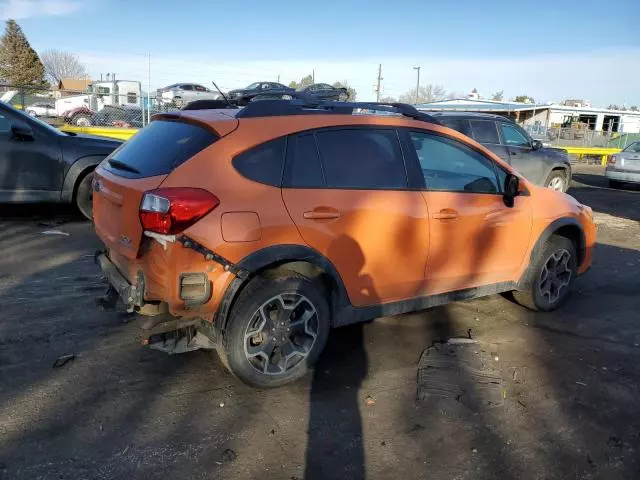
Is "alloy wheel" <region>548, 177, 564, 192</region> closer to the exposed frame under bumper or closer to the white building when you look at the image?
the exposed frame under bumper

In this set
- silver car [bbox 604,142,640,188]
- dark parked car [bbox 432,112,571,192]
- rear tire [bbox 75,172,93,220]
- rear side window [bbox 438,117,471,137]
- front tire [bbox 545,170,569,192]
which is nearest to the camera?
rear tire [bbox 75,172,93,220]

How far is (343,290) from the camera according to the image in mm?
3652

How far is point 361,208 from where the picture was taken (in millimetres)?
3598

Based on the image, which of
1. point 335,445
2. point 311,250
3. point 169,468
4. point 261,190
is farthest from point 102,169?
point 335,445

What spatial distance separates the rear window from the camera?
10.9 ft

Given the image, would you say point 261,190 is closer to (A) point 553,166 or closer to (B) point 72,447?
(B) point 72,447

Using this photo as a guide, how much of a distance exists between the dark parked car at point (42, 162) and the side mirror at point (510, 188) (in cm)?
568

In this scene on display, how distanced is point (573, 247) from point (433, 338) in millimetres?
1770

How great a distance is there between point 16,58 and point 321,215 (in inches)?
2452

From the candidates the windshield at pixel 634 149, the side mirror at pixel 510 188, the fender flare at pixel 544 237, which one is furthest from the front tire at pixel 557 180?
the side mirror at pixel 510 188

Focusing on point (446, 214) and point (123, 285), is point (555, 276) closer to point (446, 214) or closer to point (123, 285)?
point (446, 214)

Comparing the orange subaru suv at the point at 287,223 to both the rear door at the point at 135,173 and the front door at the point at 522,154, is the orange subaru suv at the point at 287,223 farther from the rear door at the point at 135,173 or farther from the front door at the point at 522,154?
the front door at the point at 522,154

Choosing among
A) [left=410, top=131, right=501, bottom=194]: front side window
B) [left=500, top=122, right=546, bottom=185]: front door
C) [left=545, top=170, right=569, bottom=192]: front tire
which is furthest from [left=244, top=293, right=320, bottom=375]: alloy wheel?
[left=545, top=170, right=569, bottom=192]: front tire

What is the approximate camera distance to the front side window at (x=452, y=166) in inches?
160
